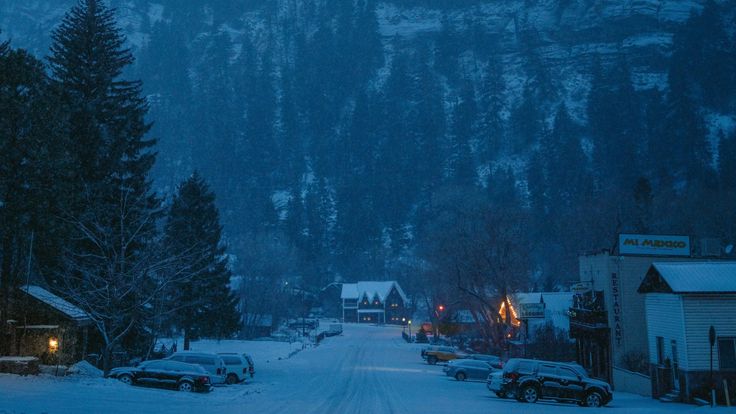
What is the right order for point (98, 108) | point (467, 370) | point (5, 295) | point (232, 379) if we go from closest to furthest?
point (5, 295)
point (232, 379)
point (98, 108)
point (467, 370)

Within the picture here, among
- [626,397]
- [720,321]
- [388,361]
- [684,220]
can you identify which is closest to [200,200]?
[388,361]

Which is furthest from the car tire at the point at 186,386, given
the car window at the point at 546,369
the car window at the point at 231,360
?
the car window at the point at 546,369

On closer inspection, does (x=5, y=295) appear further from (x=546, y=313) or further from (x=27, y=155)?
(x=546, y=313)

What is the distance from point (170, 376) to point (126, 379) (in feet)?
7.11

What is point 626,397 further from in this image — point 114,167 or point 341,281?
point 341,281

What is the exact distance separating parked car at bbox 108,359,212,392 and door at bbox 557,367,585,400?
13386 millimetres

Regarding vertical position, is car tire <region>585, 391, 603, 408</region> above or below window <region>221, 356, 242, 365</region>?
below

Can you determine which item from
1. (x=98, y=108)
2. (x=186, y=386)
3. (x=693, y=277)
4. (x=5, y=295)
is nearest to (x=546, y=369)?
(x=693, y=277)

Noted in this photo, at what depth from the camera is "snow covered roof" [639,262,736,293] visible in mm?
26281

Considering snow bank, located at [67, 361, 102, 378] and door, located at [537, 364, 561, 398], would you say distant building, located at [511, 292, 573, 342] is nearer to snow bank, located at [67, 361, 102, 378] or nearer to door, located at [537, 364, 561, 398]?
door, located at [537, 364, 561, 398]

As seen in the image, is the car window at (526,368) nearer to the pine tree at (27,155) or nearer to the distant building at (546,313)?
the pine tree at (27,155)

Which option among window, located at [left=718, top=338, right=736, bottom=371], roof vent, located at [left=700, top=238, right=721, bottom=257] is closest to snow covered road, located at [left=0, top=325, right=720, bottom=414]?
window, located at [left=718, top=338, right=736, bottom=371]

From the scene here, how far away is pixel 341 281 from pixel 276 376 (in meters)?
123

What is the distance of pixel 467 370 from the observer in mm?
37406
